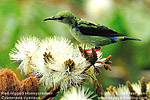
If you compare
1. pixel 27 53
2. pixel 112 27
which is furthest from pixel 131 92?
pixel 112 27

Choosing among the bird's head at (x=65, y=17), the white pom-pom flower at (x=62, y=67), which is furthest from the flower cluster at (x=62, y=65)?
the bird's head at (x=65, y=17)

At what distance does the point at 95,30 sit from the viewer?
3.28 feet

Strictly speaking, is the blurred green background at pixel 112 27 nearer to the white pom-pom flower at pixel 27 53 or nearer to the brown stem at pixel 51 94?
the white pom-pom flower at pixel 27 53

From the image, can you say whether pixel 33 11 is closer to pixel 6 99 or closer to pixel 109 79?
pixel 109 79

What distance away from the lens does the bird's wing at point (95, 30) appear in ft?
3.26

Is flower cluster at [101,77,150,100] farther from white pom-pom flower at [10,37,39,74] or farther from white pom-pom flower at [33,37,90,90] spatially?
white pom-pom flower at [10,37,39,74]

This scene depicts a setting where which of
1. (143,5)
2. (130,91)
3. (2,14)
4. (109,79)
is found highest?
(143,5)

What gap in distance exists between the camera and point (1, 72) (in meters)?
0.78

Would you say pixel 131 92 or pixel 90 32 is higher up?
pixel 90 32

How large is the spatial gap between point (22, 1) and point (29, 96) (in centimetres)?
189

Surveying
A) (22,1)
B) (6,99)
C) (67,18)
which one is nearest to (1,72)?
(6,99)

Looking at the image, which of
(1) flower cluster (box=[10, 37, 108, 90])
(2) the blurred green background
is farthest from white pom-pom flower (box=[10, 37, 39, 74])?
(2) the blurred green background

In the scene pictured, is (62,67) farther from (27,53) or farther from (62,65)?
(27,53)

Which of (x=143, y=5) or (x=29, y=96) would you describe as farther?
(x=143, y=5)
